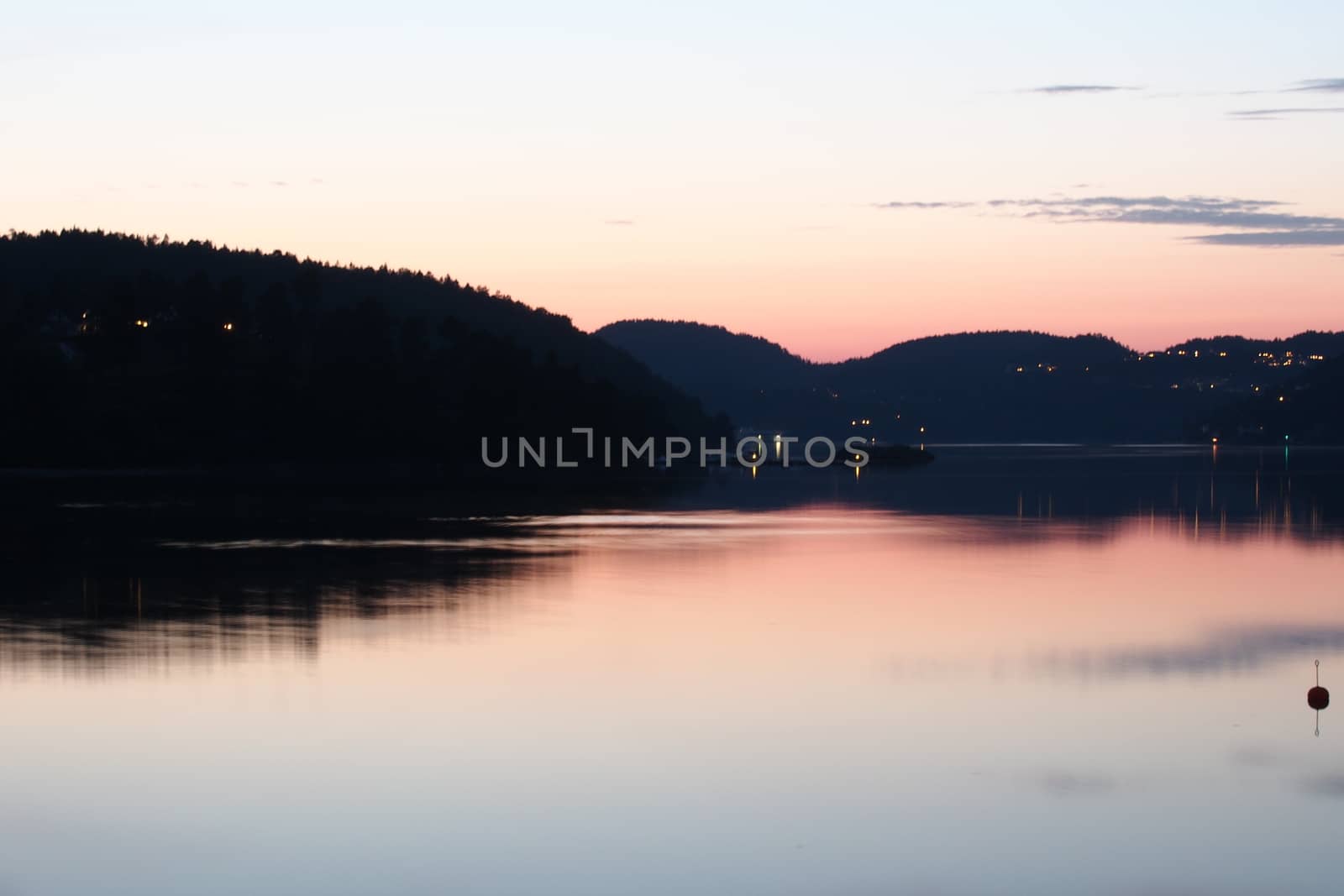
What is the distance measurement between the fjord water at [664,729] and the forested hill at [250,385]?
7555 cm

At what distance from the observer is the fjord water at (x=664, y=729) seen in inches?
445

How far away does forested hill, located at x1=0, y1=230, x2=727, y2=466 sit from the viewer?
104m

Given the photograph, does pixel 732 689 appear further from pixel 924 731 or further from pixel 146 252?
pixel 146 252

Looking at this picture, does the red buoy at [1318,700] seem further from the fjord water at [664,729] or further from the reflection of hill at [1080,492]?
the reflection of hill at [1080,492]

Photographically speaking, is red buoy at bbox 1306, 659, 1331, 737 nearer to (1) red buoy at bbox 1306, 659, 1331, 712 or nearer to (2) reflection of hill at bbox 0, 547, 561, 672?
(1) red buoy at bbox 1306, 659, 1331, 712

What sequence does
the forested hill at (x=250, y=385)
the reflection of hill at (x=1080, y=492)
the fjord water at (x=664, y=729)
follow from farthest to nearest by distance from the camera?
the forested hill at (x=250, y=385) → the reflection of hill at (x=1080, y=492) → the fjord water at (x=664, y=729)

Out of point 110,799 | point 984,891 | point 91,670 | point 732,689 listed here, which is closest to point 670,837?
point 984,891

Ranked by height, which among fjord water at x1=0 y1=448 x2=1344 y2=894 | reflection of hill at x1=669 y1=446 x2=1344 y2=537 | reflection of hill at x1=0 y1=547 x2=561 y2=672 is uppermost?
reflection of hill at x1=0 y1=547 x2=561 y2=672

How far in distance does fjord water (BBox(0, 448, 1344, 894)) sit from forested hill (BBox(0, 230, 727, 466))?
248 ft

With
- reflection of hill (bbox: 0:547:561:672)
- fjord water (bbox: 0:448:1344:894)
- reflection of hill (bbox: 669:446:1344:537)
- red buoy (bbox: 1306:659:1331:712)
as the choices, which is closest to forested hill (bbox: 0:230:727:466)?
reflection of hill (bbox: 669:446:1344:537)

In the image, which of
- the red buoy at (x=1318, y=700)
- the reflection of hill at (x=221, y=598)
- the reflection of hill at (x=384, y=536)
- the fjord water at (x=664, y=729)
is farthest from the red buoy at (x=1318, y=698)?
the reflection of hill at (x=221, y=598)

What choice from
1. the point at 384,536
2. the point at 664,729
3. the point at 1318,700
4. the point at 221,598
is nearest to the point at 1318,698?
the point at 1318,700

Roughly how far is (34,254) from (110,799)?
603 ft

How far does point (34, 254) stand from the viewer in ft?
598
